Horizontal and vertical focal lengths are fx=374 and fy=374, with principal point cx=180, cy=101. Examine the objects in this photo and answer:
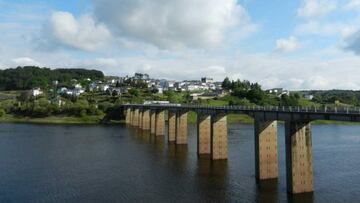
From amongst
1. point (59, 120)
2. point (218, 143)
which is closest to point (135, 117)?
point (59, 120)

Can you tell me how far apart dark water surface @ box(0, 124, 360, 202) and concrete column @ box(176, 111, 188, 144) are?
4051 millimetres

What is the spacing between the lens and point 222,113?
242 feet

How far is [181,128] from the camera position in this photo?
98375 mm

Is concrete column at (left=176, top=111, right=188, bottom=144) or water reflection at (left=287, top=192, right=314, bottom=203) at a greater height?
concrete column at (left=176, top=111, right=188, bottom=144)

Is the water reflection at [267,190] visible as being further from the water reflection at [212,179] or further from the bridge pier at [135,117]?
the bridge pier at [135,117]

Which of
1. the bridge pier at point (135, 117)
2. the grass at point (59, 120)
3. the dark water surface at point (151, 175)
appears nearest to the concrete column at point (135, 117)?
the bridge pier at point (135, 117)

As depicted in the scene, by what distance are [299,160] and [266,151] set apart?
8902 mm

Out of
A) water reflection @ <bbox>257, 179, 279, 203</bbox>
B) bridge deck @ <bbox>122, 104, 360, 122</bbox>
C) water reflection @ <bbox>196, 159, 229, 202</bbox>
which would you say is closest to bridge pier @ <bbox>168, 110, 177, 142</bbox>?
water reflection @ <bbox>196, 159, 229, 202</bbox>

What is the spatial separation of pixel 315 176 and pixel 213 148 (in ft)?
70.1

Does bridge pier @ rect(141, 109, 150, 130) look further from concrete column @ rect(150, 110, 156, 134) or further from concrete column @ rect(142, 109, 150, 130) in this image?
concrete column @ rect(150, 110, 156, 134)

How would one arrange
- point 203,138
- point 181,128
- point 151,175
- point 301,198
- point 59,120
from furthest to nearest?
point 59,120 → point 181,128 → point 203,138 → point 151,175 → point 301,198

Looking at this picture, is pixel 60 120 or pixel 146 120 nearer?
pixel 146 120

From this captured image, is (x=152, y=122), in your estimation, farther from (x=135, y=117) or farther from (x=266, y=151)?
(x=266, y=151)

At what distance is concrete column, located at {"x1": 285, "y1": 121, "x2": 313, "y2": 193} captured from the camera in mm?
48281
